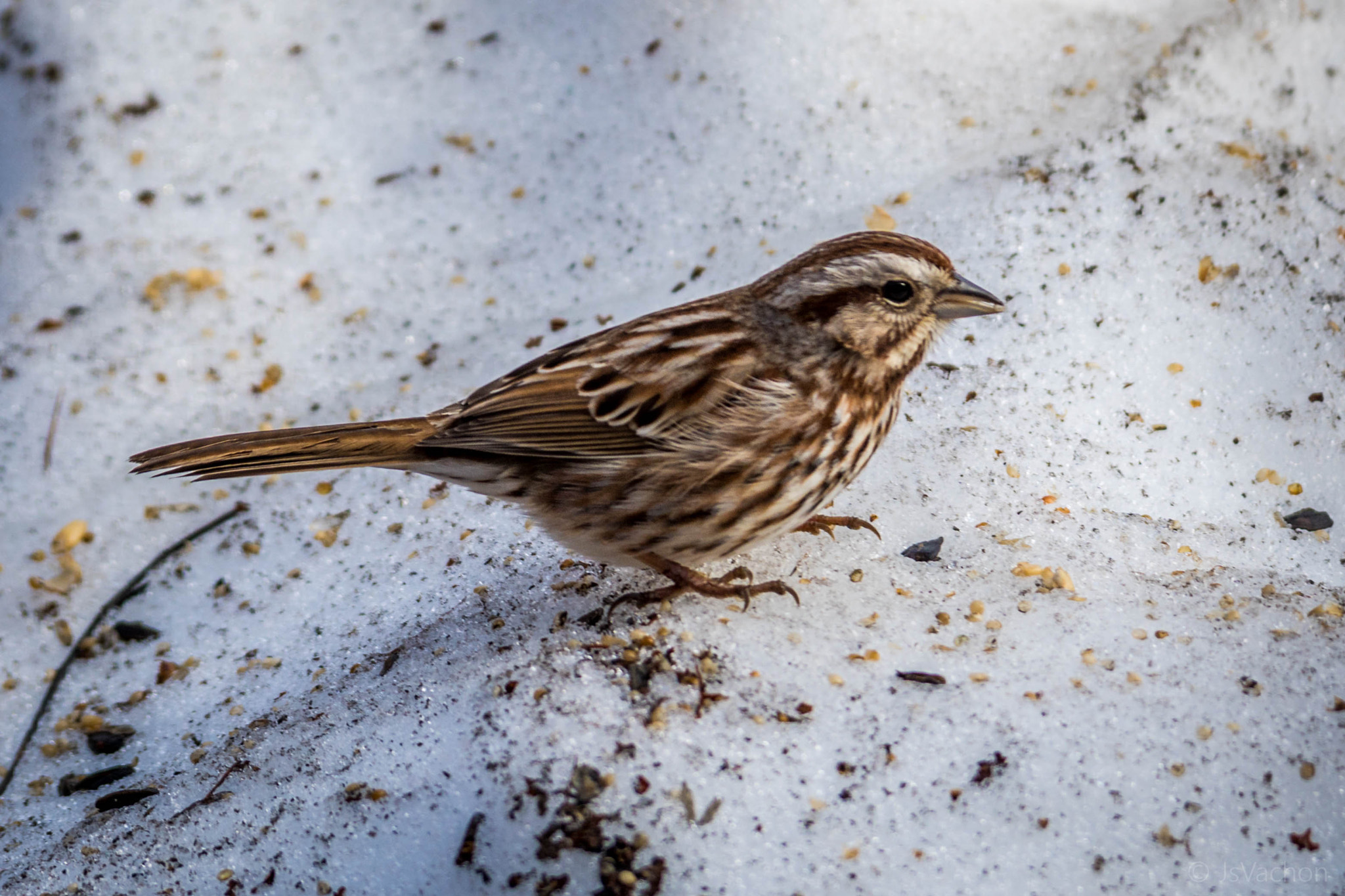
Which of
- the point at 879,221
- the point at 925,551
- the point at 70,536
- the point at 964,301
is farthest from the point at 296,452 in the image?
the point at 879,221

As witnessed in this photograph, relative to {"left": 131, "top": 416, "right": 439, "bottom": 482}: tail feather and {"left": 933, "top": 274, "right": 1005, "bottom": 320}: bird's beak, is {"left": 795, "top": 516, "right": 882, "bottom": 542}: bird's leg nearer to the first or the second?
{"left": 933, "top": 274, "right": 1005, "bottom": 320}: bird's beak

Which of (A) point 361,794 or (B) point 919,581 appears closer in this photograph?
(A) point 361,794

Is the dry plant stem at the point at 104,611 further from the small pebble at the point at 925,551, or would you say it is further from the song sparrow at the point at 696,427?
the small pebble at the point at 925,551

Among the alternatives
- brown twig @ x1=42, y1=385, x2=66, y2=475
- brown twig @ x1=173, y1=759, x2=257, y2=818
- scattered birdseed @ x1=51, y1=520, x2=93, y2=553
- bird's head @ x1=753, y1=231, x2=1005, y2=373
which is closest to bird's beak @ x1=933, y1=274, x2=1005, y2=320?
bird's head @ x1=753, y1=231, x2=1005, y2=373

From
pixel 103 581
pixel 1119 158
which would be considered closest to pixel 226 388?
pixel 103 581

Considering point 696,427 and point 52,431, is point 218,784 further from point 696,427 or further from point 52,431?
point 52,431

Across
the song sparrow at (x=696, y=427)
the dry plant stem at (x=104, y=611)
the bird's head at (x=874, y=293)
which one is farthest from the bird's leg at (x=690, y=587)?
the dry plant stem at (x=104, y=611)

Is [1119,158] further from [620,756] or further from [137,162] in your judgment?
[137,162]
